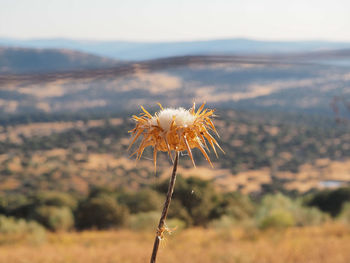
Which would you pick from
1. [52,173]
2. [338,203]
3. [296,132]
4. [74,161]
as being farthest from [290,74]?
[338,203]

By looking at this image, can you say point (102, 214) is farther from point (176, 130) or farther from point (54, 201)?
point (176, 130)

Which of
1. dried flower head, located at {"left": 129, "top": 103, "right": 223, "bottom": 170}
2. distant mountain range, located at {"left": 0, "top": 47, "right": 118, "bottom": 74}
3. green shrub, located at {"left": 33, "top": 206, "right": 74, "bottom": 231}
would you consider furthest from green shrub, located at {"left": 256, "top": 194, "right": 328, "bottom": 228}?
distant mountain range, located at {"left": 0, "top": 47, "right": 118, "bottom": 74}

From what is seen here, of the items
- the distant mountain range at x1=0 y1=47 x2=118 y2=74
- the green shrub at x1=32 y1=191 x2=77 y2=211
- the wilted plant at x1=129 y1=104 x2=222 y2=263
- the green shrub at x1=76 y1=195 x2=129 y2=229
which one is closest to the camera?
the wilted plant at x1=129 y1=104 x2=222 y2=263

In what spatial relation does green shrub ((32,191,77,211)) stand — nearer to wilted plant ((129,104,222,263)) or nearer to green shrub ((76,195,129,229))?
green shrub ((76,195,129,229))

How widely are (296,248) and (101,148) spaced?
230ft

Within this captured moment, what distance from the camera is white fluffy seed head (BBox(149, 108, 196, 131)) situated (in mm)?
881

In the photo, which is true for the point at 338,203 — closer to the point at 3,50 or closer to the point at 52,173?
the point at 52,173

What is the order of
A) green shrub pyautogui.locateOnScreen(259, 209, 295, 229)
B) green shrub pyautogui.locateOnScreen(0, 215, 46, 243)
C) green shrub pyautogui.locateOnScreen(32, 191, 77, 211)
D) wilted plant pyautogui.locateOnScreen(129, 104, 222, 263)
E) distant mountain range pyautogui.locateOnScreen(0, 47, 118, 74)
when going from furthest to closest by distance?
1. distant mountain range pyautogui.locateOnScreen(0, 47, 118, 74)
2. green shrub pyautogui.locateOnScreen(32, 191, 77, 211)
3. green shrub pyautogui.locateOnScreen(0, 215, 46, 243)
4. green shrub pyautogui.locateOnScreen(259, 209, 295, 229)
5. wilted plant pyautogui.locateOnScreen(129, 104, 222, 263)

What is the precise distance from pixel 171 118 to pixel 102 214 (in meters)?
30.0

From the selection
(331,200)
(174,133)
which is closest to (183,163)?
(331,200)

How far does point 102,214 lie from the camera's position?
2991 cm

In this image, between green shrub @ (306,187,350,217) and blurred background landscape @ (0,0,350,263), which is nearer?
blurred background landscape @ (0,0,350,263)

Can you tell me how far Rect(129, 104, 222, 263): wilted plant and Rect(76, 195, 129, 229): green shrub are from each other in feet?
94.8

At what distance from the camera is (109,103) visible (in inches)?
3885
